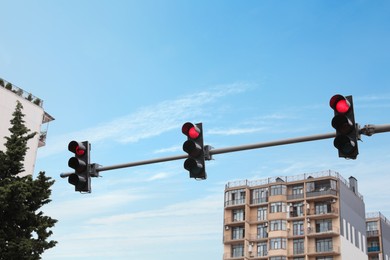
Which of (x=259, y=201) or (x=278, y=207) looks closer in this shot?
(x=278, y=207)

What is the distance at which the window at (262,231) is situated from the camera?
8356cm

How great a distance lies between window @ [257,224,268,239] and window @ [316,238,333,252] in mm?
7337

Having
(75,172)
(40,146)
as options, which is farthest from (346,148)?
(40,146)

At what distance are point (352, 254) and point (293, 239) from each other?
8.51m

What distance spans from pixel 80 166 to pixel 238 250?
7555cm

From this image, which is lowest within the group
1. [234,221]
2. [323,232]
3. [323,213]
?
[323,232]

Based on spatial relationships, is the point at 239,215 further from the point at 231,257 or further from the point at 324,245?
the point at 324,245

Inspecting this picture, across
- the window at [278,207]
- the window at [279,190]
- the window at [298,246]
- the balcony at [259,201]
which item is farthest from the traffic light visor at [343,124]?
the balcony at [259,201]

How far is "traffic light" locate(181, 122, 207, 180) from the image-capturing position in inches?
414

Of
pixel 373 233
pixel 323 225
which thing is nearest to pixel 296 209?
pixel 323 225

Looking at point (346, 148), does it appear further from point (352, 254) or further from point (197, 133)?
point (352, 254)

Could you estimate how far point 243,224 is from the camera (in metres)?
85.3

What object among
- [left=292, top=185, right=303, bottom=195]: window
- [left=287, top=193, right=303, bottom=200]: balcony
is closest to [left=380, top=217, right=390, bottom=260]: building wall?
[left=292, top=185, right=303, bottom=195]: window

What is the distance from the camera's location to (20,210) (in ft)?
83.8
